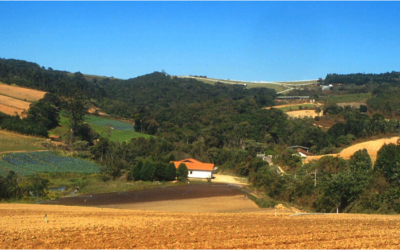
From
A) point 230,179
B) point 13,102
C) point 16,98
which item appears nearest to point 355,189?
point 230,179

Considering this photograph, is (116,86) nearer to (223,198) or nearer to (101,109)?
(101,109)

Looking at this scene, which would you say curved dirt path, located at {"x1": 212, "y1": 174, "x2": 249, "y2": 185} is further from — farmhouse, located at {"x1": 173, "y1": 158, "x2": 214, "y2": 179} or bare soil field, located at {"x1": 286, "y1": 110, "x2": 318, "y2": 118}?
bare soil field, located at {"x1": 286, "y1": 110, "x2": 318, "y2": 118}

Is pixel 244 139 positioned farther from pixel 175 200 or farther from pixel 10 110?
pixel 10 110

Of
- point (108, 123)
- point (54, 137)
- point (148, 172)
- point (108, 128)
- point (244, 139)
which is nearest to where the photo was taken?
point (148, 172)

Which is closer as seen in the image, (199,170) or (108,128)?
(199,170)

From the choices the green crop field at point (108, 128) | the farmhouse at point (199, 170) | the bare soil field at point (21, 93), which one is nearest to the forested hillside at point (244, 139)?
the green crop field at point (108, 128)

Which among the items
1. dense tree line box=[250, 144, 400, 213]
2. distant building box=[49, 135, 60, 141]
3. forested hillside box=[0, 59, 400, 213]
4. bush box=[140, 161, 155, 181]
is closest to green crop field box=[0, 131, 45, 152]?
forested hillside box=[0, 59, 400, 213]
